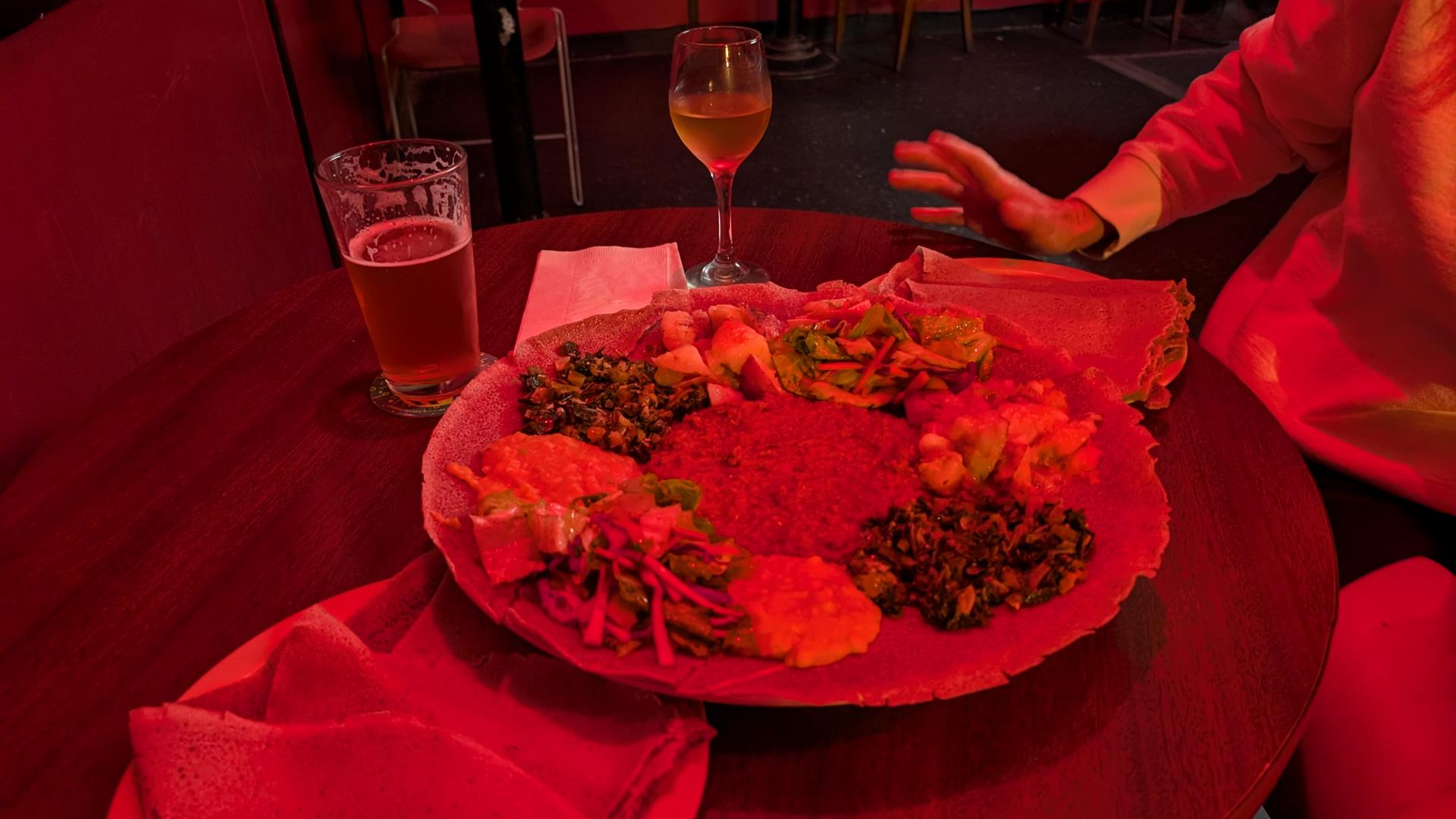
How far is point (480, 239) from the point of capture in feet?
5.04

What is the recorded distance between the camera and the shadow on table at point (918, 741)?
2.24 ft

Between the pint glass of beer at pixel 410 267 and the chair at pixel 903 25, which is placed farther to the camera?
the chair at pixel 903 25

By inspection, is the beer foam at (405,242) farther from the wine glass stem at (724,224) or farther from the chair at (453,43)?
the chair at (453,43)

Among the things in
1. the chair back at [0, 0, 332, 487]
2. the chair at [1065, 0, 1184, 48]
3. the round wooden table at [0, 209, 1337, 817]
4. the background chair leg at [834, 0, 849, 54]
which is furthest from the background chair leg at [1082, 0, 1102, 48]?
the round wooden table at [0, 209, 1337, 817]

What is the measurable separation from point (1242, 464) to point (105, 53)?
94.0 inches

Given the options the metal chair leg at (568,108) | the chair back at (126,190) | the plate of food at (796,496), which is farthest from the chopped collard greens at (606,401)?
the metal chair leg at (568,108)

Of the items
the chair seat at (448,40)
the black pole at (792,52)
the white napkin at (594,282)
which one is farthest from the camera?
the black pole at (792,52)

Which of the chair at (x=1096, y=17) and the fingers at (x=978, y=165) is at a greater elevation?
the fingers at (x=978, y=165)

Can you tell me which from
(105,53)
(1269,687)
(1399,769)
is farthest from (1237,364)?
(105,53)

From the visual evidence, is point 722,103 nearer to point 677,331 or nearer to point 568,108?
point 677,331

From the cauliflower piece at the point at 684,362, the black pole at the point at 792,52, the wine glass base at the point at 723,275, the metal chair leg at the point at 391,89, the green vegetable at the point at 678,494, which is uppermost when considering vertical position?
the green vegetable at the point at 678,494

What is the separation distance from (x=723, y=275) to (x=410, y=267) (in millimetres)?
471

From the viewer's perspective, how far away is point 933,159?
1457mm

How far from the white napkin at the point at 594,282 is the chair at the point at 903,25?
4.72 meters
